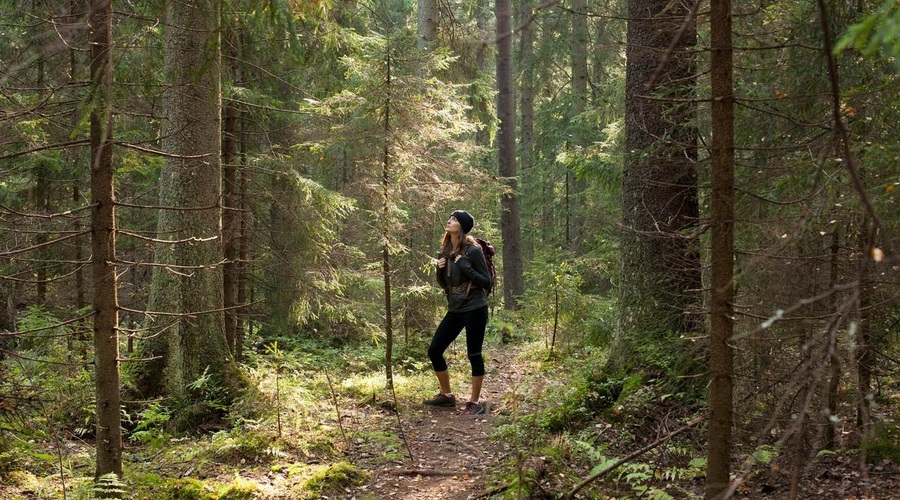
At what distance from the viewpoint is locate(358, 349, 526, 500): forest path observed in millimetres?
5395

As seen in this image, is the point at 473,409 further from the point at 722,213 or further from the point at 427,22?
the point at 427,22

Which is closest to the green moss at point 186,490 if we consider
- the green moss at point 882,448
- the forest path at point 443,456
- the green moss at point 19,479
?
the green moss at point 19,479

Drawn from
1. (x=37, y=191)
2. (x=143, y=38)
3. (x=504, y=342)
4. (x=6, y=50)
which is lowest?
(x=504, y=342)

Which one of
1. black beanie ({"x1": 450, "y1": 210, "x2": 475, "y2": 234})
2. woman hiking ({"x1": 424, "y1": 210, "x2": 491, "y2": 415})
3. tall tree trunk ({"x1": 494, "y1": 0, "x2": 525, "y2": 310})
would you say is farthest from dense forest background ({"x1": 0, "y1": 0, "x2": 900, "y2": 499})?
tall tree trunk ({"x1": 494, "y1": 0, "x2": 525, "y2": 310})

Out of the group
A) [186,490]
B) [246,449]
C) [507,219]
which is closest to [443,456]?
[246,449]

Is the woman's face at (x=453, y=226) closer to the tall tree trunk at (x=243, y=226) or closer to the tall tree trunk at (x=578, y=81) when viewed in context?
the tall tree trunk at (x=243, y=226)

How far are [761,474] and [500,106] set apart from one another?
49.3 ft

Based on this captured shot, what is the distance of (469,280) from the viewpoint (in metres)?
7.64

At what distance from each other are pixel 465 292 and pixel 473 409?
4.88 feet

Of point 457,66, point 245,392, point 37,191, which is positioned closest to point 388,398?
point 245,392

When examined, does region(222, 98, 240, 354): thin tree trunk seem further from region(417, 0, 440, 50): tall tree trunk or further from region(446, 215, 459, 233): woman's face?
region(417, 0, 440, 50): tall tree trunk

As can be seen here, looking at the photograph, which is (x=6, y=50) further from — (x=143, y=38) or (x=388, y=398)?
(x=388, y=398)

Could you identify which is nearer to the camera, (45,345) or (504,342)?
(45,345)

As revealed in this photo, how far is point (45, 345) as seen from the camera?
9953 millimetres
